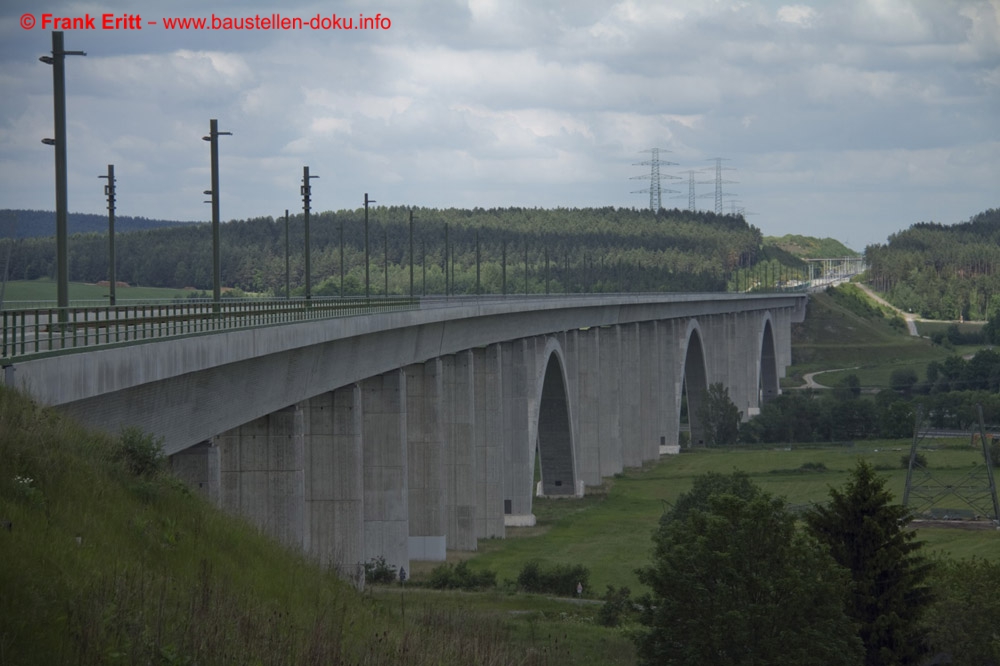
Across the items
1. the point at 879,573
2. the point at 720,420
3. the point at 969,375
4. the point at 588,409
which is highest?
the point at 879,573

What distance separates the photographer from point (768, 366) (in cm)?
17962

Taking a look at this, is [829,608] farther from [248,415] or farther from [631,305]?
[631,305]

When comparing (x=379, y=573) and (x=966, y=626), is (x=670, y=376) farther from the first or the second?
(x=966, y=626)

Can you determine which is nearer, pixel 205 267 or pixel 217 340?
pixel 217 340

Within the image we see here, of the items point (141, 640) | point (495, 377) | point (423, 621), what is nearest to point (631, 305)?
point (495, 377)

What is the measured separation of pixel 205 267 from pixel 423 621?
102 metres

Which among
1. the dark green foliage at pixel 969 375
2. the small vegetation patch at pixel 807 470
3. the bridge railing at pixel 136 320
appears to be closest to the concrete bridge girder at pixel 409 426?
the bridge railing at pixel 136 320

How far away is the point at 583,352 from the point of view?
304 ft

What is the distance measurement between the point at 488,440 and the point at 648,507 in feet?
50.3

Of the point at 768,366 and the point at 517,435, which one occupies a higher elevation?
the point at 517,435

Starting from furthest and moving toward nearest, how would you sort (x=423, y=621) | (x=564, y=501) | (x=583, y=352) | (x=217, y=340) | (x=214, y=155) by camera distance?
(x=583, y=352), (x=564, y=501), (x=214, y=155), (x=217, y=340), (x=423, y=621)

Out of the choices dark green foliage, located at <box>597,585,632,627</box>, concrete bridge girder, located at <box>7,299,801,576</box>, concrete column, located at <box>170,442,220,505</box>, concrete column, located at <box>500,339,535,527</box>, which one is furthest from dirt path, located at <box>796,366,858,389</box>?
concrete column, located at <box>170,442,220,505</box>

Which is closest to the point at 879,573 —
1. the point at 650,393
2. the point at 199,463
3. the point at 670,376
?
the point at 199,463

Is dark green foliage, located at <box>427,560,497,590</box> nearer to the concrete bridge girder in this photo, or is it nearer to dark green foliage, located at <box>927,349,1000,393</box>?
the concrete bridge girder
